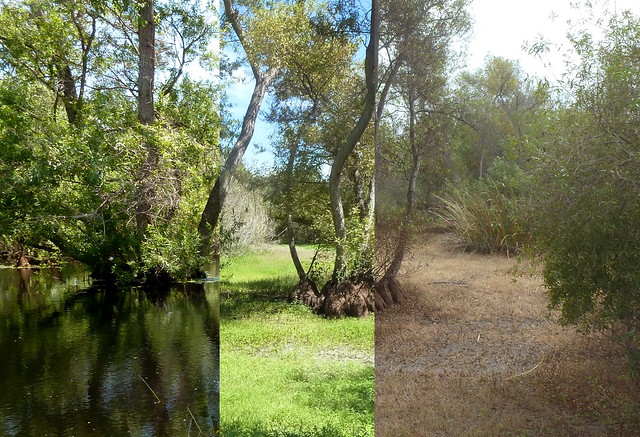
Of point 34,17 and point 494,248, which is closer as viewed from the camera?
point 494,248

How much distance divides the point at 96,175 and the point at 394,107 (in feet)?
14.9

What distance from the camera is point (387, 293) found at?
238 cm

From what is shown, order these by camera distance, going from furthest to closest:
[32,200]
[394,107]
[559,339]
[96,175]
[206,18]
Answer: [206,18] < [32,200] < [96,175] < [394,107] < [559,339]

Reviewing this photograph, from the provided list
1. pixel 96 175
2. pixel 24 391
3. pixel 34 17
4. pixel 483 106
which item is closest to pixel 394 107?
pixel 483 106

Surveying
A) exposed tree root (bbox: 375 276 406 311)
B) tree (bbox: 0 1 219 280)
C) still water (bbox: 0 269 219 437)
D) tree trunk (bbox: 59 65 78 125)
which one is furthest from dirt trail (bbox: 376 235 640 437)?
tree trunk (bbox: 59 65 78 125)

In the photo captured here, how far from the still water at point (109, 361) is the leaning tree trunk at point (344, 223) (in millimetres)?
2086

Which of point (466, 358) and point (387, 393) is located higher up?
point (466, 358)

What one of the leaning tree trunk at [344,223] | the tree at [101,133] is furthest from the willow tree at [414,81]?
the tree at [101,133]

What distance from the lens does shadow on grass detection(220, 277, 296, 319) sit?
2.19 meters

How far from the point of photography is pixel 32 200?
21.0 ft

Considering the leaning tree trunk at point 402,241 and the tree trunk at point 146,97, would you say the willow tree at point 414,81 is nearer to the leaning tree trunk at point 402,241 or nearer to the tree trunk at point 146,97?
the leaning tree trunk at point 402,241

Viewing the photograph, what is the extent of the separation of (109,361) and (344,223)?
3.80 meters

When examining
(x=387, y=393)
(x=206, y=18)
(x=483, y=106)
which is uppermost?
(x=206, y=18)

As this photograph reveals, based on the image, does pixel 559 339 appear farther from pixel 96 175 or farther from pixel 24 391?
pixel 96 175
